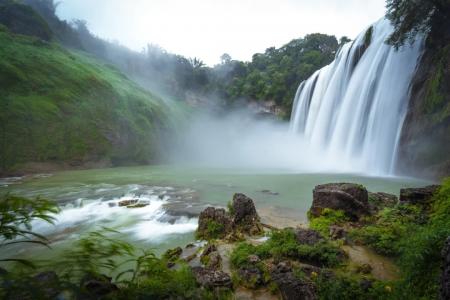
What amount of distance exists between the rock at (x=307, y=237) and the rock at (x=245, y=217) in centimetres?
137

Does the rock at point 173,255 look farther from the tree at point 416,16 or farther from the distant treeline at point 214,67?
the distant treeline at point 214,67

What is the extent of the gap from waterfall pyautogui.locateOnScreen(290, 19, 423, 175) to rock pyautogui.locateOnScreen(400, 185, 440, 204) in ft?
33.2

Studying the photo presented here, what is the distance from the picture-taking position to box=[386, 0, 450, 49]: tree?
12047mm

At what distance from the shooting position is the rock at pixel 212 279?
12.0ft

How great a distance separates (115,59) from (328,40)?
38829 mm

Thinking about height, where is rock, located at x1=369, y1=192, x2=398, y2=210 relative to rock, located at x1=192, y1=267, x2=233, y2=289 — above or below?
above

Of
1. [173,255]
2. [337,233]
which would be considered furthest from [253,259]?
[337,233]

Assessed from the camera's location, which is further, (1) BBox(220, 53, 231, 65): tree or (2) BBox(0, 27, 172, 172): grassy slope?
(1) BBox(220, 53, 231, 65): tree

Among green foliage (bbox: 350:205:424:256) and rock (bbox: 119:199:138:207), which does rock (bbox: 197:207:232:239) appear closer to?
green foliage (bbox: 350:205:424:256)

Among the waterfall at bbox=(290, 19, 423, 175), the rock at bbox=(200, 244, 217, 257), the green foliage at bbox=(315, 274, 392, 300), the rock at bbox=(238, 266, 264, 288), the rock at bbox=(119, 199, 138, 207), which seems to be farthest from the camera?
the waterfall at bbox=(290, 19, 423, 175)

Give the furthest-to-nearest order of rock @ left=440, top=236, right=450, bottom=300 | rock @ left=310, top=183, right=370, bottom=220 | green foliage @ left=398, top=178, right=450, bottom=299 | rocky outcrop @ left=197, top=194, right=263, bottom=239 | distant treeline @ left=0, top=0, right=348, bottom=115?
distant treeline @ left=0, top=0, right=348, bottom=115 → rock @ left=310, top=183, right=370, bottom=220 → rocky outcrop @ left=197, top=194, right=263, bottom=239 → green foliage @ left=398, top=178, right=450, bottom=299 → rock @ left=440, top=236, right=450, bottom=300

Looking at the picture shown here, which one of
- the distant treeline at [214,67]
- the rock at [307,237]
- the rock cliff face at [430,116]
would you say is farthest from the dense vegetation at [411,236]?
the distant treeline at [214,67]

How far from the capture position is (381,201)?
23.3 ft

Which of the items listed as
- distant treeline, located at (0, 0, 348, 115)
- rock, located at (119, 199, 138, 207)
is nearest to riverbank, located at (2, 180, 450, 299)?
rock, located at (119, 199, 138, 207)
